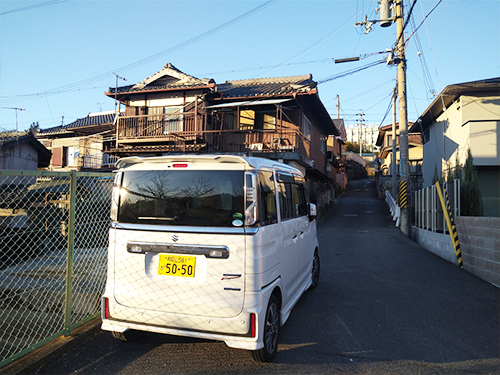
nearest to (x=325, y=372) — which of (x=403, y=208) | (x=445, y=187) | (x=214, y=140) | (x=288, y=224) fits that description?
(x=288, y=224)

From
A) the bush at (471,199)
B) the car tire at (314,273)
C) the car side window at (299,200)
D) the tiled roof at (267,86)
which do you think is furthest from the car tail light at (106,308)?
the tiled roof at (267,86)

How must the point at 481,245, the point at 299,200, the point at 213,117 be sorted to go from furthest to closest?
the point at 213,117, the point at 481,245, the point at 299,200

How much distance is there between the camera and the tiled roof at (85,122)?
22.2 m

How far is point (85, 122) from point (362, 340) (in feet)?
77.0

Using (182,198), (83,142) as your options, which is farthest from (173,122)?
(182,198)

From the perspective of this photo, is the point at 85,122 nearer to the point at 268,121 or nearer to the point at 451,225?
the point at 268,121

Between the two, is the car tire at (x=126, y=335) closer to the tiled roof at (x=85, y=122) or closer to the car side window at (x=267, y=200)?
the car side window at (x=267, y=200)

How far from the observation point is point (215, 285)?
3074mm

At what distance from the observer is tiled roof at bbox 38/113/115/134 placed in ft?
72.9

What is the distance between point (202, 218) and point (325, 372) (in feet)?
6.10

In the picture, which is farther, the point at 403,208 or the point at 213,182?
the point at 403,208

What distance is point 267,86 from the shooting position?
55.3ft

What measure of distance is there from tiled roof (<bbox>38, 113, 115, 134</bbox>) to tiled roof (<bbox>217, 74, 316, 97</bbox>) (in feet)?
28.6

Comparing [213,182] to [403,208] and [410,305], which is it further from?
[403,208]
